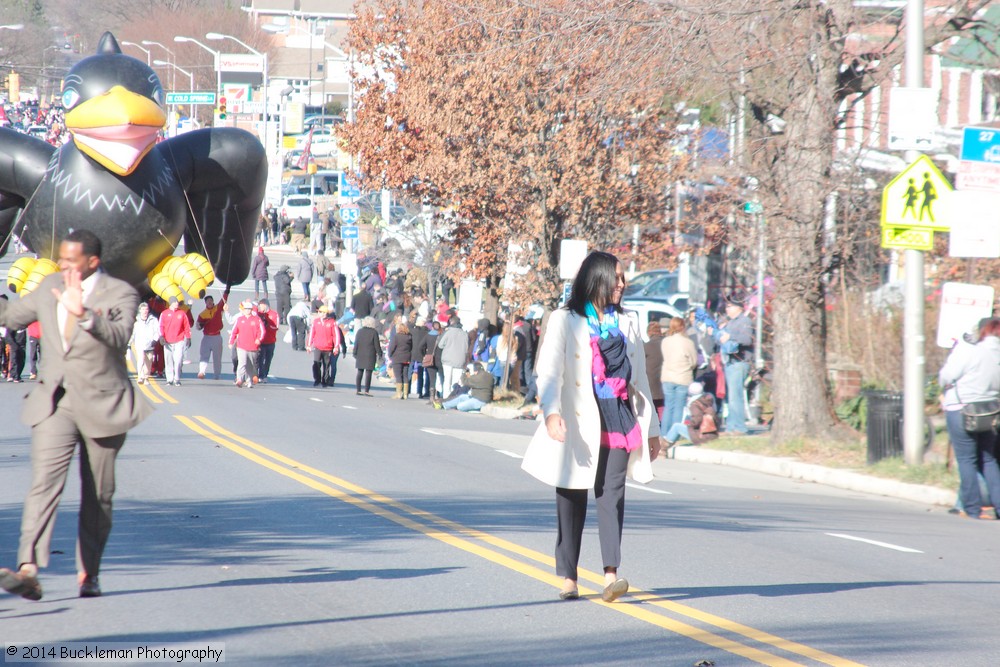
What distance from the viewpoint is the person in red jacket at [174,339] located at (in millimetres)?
25625

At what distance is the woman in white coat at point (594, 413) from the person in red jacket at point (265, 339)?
2050 centimetres

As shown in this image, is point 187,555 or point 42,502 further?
point 187,555

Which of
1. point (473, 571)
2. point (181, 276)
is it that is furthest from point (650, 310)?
point (473, 571)

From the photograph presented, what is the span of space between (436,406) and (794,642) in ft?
64.7

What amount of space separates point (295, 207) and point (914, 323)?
159ft

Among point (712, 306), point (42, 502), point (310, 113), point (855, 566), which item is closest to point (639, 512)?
point (855, 566)

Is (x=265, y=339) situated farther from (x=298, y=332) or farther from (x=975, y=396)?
(x=975, y=396)

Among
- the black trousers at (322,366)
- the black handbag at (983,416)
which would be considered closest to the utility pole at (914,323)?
the black handbag at (983,416)

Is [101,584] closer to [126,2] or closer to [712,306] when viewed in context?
[712,306]

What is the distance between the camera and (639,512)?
11703mm

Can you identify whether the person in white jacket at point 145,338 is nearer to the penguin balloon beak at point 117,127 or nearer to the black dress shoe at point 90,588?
the penguin balloon beak at point 117,127

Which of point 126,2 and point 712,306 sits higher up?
point 126,2

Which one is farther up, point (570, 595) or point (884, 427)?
point (884, 427)

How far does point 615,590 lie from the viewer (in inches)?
278
